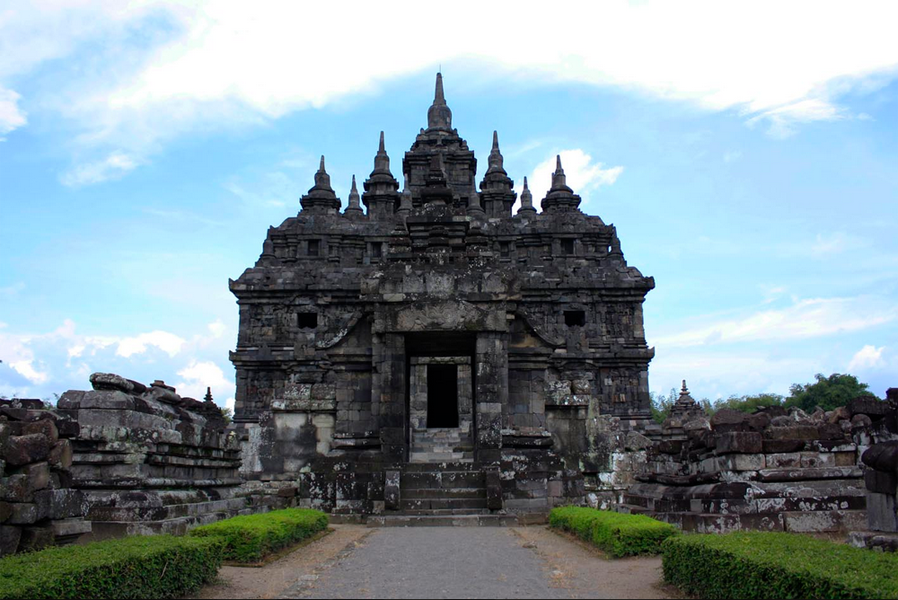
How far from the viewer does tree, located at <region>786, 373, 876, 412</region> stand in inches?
2482

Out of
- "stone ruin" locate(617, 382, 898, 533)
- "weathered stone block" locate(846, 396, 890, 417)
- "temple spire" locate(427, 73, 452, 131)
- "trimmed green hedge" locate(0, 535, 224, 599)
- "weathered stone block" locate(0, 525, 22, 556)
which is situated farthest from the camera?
"temple spire" locate(427, 73, 452, 131)

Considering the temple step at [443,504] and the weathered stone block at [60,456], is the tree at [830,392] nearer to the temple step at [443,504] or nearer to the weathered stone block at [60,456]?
the temple step at [443,504]

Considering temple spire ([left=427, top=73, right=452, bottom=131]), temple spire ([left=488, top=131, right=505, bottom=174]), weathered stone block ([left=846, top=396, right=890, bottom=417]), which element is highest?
temple spire ([left=427, top=73, right=452, bottom=131])

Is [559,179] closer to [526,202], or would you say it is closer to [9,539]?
[526,202]

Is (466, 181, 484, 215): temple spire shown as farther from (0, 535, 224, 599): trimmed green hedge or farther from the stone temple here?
(0, 535, 224, 599): trimmed green hedge

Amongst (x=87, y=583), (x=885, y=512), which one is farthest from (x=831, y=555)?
(x=87, y=583)

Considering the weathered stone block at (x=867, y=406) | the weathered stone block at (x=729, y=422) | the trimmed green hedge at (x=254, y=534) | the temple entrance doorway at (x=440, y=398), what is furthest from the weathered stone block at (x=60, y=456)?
the weathered stone block at (x=867, y=406)

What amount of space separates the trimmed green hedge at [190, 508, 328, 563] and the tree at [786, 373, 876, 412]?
60.5m

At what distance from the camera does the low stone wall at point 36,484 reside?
7809 mm

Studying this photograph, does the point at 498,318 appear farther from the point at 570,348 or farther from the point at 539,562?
the point at 570,348

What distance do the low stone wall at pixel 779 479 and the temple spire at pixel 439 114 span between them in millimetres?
43214

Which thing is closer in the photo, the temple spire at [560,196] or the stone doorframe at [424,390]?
the stone doorframe at [424,390]

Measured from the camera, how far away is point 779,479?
10562 millimetres

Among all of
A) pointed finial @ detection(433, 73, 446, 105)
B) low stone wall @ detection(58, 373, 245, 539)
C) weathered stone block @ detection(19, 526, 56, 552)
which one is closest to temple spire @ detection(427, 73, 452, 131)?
pointed finial @ detection(433, 73, 446, 105)
